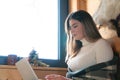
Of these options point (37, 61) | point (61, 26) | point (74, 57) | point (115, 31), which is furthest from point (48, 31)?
point (115, 31)

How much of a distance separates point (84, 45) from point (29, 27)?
2.22ft

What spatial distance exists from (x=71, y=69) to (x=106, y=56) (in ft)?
1.14

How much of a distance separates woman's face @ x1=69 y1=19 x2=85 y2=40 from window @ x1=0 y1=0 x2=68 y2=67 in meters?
0.54

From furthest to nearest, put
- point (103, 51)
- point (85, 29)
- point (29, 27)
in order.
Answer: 1. point (29, 27)
2. point (85, 29)
3. point (103, 51)

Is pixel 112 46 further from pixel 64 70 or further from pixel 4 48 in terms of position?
pixel 4 48

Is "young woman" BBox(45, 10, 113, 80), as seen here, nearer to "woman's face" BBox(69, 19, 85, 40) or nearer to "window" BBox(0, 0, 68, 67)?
"woman's face" BBox(69, 19, 85, 40)

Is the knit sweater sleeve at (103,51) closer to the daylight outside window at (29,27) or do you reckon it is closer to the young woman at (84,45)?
the young woman at (84,45)

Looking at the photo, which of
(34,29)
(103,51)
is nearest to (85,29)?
(103,51)

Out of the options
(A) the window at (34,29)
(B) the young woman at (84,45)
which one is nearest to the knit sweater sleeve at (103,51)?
(B) the young woman at (84,45)

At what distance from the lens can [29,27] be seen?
243 centimetres

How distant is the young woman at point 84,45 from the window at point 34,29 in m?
0.42

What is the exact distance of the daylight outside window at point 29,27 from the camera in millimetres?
2309

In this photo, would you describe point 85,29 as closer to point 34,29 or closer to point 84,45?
point 84,45

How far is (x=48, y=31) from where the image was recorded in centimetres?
252
